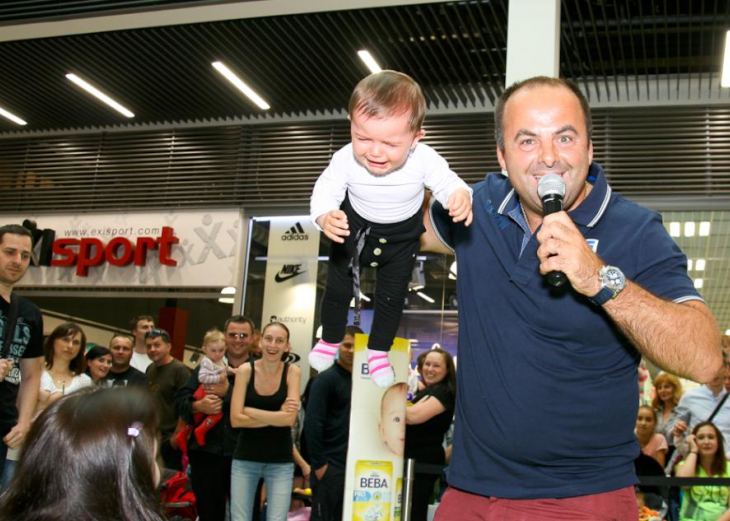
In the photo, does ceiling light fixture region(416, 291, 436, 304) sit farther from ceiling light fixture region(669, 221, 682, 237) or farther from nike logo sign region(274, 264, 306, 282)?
ceiling light fixture region(669, 221, 682, 237)

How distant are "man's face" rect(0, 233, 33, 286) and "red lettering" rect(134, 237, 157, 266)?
543 centimetres

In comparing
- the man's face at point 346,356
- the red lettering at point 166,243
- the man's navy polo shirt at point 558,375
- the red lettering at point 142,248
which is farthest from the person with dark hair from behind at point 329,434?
the red lettering at point 142,248

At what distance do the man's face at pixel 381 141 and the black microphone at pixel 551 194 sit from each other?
0.42 metres

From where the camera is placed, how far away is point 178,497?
588 centimetres

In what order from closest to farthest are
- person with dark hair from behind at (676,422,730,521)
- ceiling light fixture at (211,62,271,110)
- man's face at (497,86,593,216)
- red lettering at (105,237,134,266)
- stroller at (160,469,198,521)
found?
1. man's face at (497,86,593,216)
2. person with dark hair from behind at (676,422,730,521)
3. stroller at (160,469,198,521)
4. ceiling light fixture at (211,62,271,110)
5. red lettering at (105,237,134,266)

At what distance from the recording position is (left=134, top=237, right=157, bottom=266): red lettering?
9.72 metres

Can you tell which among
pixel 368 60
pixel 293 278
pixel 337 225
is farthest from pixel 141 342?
pixel 337 225

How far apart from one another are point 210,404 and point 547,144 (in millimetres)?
3935

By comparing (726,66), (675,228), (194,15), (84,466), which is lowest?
(84,466)

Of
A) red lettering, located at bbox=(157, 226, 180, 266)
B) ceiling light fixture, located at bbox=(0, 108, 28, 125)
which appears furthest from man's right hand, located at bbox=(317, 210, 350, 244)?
ceiling light fixture, located at bbox=(0, 108, 28, 125)

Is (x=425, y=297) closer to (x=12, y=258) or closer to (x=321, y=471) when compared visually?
(x=321, y=471)

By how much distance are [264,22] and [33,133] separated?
5.15 m

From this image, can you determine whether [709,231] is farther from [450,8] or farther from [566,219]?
[566,219]

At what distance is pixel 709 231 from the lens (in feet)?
27.6
